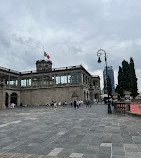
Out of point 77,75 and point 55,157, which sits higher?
point 77,75

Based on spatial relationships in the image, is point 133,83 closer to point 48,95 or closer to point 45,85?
point 48,95

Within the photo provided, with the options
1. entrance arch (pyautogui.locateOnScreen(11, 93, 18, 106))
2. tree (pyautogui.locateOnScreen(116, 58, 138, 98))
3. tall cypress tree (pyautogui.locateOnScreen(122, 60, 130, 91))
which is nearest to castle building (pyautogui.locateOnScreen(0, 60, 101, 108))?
entrance arch (pyautogui.locateOnScreen(11, 93, 18, 106))

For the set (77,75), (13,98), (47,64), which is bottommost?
(13,98)

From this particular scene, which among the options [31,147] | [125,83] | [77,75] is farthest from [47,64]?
[31,147]

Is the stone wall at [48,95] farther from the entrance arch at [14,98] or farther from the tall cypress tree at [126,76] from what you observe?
the tall cypress tree at [126,76]

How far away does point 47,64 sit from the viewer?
5447 cm

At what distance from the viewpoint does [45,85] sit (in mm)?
41562

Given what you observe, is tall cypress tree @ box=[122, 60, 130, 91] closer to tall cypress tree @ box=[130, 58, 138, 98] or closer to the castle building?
tall cypress tree @ box=[130, 58, 138, 98]

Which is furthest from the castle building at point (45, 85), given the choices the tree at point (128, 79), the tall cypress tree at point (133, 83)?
the tall cypress tree at point (133, 83)

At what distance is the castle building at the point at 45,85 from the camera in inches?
1500

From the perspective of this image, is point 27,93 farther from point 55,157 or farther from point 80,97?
point 55,157

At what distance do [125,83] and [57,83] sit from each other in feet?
68.8

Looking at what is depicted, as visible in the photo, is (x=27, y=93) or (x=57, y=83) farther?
(x=27, y=93)

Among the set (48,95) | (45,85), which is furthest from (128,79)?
(45,85)
